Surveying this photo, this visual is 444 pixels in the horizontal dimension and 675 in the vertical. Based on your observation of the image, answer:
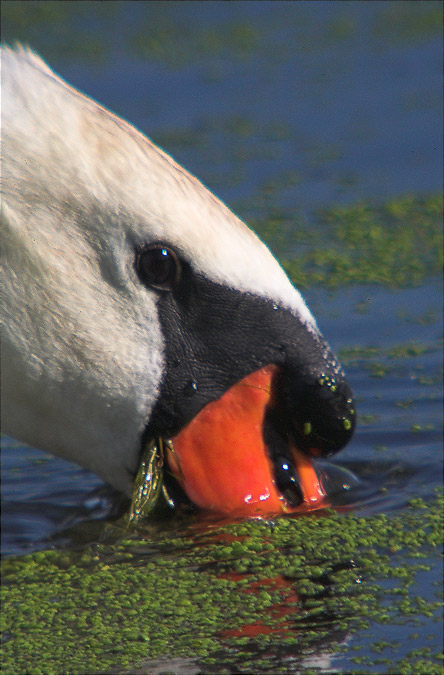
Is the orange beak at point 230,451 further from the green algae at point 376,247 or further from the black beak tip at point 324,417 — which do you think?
the green algae at point 376,247

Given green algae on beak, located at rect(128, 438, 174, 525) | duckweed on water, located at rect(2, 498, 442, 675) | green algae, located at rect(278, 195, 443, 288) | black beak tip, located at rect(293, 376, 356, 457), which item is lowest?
duckweed on water, located at rect(2, 498, 442, 675)

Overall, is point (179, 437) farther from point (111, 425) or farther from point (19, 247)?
point (19, 247)

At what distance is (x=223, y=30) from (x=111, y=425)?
7.31 m

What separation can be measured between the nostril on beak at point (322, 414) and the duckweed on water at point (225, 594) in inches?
9.2

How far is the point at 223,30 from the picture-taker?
1012 centimetres

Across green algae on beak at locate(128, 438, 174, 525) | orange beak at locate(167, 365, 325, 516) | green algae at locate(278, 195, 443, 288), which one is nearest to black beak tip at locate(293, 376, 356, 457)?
orange beak at locate(167, 365, 325, 516)

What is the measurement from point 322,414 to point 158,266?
62cm

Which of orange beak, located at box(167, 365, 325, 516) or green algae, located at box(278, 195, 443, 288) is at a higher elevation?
green algae, located at box(278, 195, 443, 288)

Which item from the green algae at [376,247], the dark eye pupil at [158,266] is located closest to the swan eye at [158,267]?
the dark eye pupil at [158,266]

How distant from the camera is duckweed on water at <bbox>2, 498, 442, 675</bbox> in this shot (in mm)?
2807

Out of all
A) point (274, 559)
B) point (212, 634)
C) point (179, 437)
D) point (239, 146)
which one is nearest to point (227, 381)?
point (179, 437)

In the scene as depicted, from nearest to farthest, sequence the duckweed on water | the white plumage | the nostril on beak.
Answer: the duckweed on water, the white plumage, the nostril on beak

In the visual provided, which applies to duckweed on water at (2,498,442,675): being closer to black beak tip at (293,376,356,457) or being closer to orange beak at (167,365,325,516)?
orange beak at (167,365,325,516)

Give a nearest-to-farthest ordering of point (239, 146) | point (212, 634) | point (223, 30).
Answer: point (212, 634) < point (239, 146) < point (223, 30)
